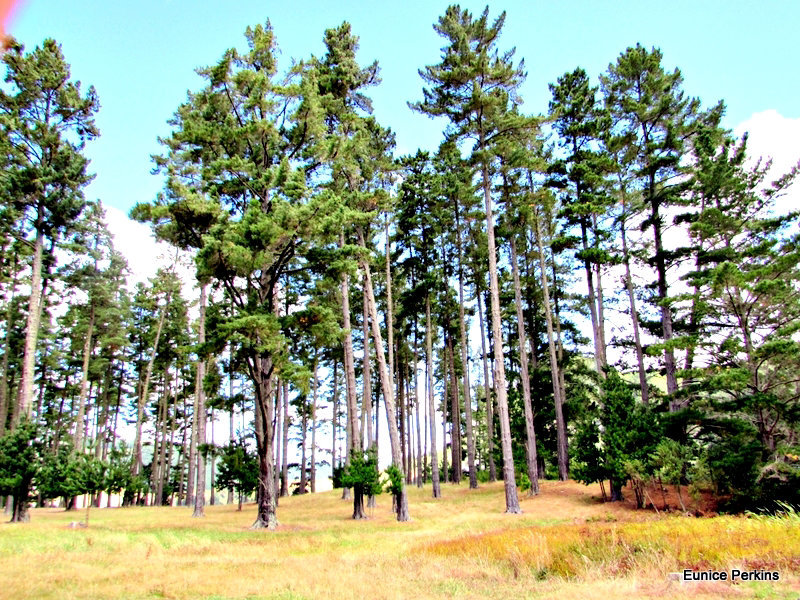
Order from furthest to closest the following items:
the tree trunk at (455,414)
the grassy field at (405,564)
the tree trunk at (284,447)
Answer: the tree trunk at (284,447)
the tree trunk at (455,414)
the grassy field at (405,564)

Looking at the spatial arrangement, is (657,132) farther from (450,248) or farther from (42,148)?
(42,148)

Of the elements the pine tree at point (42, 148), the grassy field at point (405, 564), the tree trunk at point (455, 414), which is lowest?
the grassy field at point (405, 564)

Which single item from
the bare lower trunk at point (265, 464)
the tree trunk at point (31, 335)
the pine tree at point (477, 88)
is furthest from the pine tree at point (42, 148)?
the pine tree at point (477, 88)

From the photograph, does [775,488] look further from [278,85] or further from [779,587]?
[278,85]

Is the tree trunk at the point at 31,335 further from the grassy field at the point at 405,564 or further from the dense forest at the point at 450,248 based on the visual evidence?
the grassy field at the point at 405,564

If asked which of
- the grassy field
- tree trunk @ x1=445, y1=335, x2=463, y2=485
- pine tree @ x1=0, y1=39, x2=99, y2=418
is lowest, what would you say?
the grassy field

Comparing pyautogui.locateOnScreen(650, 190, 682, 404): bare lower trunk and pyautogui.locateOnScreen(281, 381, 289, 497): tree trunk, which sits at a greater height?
pyautogui.locateOnScreen(650, 190, 682, 404): bare lower trunk

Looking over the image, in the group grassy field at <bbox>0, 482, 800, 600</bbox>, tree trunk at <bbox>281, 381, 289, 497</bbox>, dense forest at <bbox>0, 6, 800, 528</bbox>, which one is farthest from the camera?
tree trunk at <bbox>281, 381, 289, 497</bbox>

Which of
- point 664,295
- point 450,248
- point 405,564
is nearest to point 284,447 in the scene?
point 450,248

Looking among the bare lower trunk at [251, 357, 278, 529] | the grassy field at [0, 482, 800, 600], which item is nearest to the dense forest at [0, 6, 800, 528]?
the bare lower trunk at [251, 357, 278, 529]

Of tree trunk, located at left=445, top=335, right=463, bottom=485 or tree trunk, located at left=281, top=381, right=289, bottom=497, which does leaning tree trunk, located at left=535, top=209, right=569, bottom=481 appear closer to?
tree trunk, located at left=445, top=335, right=463, bottom=485

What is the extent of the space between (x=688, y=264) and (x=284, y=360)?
16.6 m

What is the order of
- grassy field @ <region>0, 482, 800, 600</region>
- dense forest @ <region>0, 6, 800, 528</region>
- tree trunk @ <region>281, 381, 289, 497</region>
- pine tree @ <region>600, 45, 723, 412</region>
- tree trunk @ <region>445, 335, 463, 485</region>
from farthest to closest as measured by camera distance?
tree trunk @ <region>281, 381, 289, 497</region>, tree trunk @ <region>445, 335, 463, 485</region>, pine tree @ <region>600, 45, 723, 412</region>, dense forest @ <region>0, 6, 800, 528</region>, grassy field @ <region>0, 482, 800, 600</region>

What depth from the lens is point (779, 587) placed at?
5055mm
